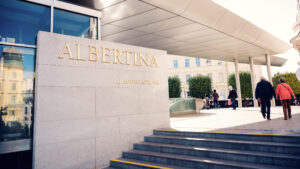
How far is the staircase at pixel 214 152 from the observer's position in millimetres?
4363

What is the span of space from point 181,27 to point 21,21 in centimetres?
733

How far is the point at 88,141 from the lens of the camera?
6.10 meters

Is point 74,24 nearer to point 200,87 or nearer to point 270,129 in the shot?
point 270,129

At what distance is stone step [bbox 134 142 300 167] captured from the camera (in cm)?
416

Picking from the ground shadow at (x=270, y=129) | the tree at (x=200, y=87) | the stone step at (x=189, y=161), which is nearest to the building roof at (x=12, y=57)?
the stone step at (x=189, y=161)

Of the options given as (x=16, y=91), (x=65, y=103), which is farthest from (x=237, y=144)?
(x=16, y=91)

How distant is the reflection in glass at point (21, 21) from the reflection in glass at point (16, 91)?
1.21ft

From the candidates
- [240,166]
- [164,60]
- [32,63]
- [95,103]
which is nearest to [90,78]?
[95,103]

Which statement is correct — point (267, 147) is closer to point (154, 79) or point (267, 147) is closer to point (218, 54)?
point (154, 79)

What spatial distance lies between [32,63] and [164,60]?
16.1 feet

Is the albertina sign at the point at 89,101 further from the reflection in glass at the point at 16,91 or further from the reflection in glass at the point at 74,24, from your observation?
the reflection in glass at the point at 74,24

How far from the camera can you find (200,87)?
75.4 ft

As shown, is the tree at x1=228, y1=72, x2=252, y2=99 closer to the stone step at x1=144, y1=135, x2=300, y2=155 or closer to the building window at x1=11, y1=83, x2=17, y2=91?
the stone step at x1=144, y1=135, x2=300, y2=155

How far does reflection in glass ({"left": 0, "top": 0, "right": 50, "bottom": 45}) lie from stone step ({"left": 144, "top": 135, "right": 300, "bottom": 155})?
5.47 meters
